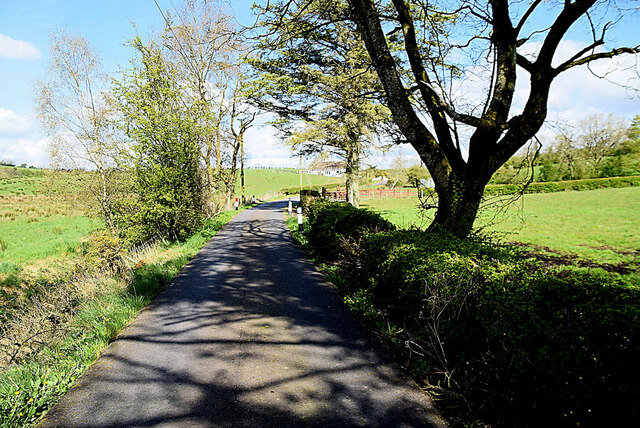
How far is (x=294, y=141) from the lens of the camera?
1923cm

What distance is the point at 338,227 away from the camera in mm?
8617

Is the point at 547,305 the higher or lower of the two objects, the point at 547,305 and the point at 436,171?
the lower

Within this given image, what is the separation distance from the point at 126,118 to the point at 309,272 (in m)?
9.95

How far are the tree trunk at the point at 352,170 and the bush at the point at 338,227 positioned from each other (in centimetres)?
882

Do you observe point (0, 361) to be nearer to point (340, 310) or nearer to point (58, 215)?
point (340, 310)

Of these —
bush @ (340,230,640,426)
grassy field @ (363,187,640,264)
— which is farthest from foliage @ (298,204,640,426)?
grassy field @ (363,187,640,264)

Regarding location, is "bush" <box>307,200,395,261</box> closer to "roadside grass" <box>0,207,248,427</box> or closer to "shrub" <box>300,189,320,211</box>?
"roadside grass" <box>0,207,248,427</box>

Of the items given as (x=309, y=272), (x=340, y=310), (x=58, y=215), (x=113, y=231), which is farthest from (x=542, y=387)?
(x=58, y=215)

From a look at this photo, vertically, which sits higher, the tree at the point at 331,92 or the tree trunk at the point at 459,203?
the tree at the point at 331,92

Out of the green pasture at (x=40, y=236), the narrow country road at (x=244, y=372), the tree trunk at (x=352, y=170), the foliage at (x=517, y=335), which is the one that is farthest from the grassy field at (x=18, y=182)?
the foliage at (x=517, y=335)

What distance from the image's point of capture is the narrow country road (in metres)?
3.06

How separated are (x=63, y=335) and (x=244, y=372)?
10.0 feet

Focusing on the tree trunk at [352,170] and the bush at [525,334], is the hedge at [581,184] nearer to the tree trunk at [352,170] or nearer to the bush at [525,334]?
the tree trunk at [352,170]

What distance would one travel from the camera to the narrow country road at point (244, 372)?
3064mm
